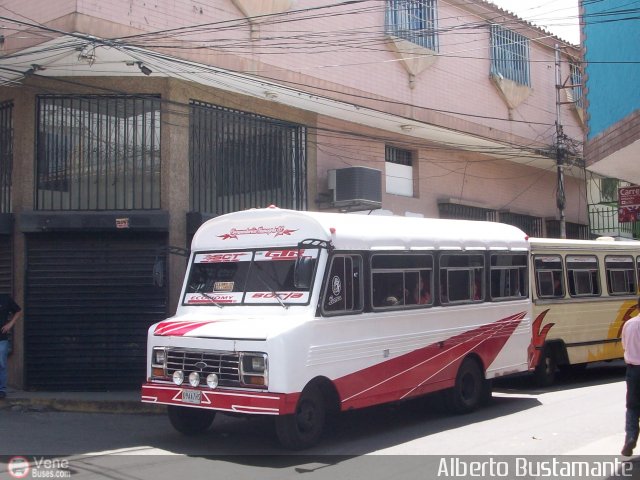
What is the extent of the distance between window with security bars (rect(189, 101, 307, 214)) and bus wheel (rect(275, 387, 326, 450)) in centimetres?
615

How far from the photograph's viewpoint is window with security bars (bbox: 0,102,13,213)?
45.0ft

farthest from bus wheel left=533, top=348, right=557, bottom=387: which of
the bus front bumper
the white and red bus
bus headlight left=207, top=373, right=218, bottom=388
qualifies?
bus headlight left=207, top=373, right=218, bottom=388

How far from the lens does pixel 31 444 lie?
920cm

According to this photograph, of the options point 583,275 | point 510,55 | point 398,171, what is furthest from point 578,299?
point 510,55

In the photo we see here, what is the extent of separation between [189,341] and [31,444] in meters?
2.38

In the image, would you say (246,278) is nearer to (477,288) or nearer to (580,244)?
(477,288)

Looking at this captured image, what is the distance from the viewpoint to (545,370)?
14.0 m

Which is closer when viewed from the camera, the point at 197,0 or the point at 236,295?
the point at 236,295

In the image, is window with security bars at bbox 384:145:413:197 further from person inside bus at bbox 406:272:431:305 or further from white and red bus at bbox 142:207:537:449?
person inside bus at bbox 406:272:431:305

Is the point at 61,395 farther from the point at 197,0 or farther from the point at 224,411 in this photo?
the point at 197,0

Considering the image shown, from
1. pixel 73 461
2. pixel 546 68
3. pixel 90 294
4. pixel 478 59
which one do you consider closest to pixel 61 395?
pixel 90 294

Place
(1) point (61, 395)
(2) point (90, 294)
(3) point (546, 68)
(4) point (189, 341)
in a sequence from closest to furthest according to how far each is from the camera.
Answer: (4) point (189, 341) → (1) point (61, 395) → (2) point (90, 294) → (3) point (546, 68)

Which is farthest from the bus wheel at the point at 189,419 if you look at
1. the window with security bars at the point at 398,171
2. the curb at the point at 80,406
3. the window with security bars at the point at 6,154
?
the window with security bars at the point at 398,171

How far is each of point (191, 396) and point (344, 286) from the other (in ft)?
7.36
